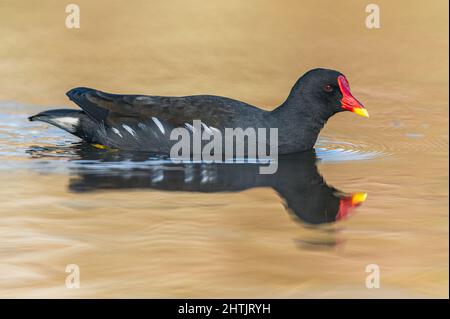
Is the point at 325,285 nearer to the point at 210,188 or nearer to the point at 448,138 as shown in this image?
the point at 210,188

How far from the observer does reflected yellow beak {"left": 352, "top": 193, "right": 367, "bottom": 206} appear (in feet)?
20.9

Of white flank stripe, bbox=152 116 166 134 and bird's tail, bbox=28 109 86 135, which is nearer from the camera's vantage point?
white flank stripe, bbox=152 116 166 134

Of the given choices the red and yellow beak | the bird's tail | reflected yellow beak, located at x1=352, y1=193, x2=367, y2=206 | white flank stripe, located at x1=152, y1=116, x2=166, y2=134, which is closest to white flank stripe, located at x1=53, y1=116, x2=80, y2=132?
the bird's tail

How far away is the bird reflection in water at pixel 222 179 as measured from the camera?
6.28 m

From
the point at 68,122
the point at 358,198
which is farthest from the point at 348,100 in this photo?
the point at 68,122

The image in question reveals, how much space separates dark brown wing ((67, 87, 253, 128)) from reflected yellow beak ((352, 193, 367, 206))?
1.93 meters

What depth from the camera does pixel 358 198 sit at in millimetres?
6492

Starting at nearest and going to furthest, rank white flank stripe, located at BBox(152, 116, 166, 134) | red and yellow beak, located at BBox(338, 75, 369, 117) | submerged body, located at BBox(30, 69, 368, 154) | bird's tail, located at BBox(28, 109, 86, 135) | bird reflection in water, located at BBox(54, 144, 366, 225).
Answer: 1. bird reflection in water, located at BBox(54, 144, 366, 225)
2. submerged body, located at BBox(30, 69, 368, 154)
3. white flank stripe, located at BBox(152, 116, 166, 134)
4. red and yellow beak, located at BBox(338, 75, 369, 117)
5. bird's tail, located at BBox(28, 109, 86, 135)

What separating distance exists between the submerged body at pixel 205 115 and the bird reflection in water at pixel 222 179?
24 cm

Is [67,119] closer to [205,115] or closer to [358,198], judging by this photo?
[205,115]

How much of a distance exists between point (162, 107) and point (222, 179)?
1615 mm

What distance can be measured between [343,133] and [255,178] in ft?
8.84

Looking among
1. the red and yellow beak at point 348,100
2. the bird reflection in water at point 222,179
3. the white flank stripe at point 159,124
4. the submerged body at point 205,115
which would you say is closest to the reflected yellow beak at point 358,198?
the bird reflection in water at point 222,179

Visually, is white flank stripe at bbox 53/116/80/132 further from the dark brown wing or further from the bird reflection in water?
the bird reflection in water
